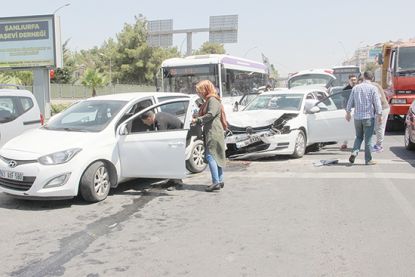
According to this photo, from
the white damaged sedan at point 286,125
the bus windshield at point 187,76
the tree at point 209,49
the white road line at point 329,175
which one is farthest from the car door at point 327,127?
the tree at point 209,49

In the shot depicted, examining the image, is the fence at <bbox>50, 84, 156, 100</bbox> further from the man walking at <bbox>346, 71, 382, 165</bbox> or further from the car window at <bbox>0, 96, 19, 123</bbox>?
the man walking at <bbox>346, 71, 382, 165</bbox>

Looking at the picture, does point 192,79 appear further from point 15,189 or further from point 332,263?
point 332,263

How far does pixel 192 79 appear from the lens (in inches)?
755

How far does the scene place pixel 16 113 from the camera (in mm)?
10320

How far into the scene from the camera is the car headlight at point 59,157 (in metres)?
→ 6.54

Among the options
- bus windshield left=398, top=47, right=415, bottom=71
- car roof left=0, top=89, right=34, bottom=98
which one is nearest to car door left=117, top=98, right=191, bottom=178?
car roof left=0, top=89, right=34, bottom=98

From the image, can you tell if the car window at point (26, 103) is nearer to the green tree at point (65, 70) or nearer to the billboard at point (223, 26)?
the billboard at point (223, 26)

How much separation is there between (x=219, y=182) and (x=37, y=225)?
2879 mm

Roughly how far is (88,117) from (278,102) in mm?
5305

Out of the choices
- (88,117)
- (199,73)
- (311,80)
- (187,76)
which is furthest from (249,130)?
(311,80)

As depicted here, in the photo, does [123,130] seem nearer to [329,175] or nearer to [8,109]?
[329,175]

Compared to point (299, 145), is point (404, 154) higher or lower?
lower

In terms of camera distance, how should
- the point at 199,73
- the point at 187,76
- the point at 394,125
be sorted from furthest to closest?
the point at 187,76 < the point at 199,73 < the point at 394,125

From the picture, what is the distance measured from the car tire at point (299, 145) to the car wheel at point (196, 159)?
2.40m
